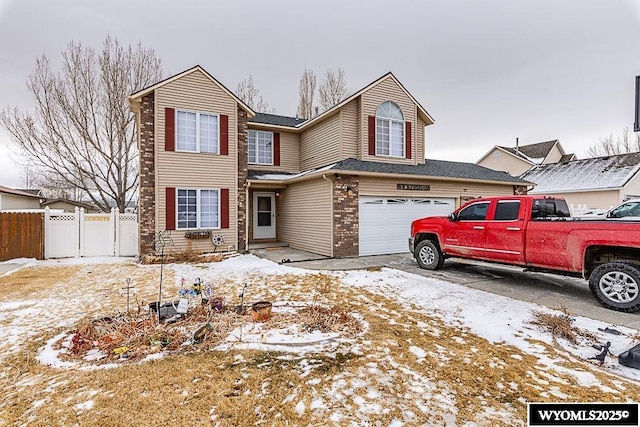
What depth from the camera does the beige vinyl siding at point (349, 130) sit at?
12.5 metres

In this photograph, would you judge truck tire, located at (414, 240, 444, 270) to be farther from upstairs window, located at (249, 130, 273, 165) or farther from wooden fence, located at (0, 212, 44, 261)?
wooden fence, located at (0, 212, 44, 261)

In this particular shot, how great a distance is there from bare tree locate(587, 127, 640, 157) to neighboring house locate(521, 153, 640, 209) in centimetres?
1712

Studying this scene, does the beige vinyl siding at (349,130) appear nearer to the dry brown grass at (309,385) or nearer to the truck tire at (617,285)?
the truck tire at (617,285)

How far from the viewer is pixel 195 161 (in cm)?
1157

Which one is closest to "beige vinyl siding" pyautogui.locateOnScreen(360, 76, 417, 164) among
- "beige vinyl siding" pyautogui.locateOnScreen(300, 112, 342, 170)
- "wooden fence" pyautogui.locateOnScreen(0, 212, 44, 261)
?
"beige vinyl siding" pyautogui.locateOnScreen(300, 112, 342, 170)

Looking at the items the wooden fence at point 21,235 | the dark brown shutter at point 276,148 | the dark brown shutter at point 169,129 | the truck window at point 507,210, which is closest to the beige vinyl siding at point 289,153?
the dark brown shutter at point 276,148

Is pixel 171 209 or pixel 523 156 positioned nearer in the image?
pixel 171 209

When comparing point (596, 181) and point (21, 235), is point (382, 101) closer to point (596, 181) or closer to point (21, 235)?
point (21, 235)

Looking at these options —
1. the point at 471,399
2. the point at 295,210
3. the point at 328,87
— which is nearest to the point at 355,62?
the point at 328,87

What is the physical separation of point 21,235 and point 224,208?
22.5 ft

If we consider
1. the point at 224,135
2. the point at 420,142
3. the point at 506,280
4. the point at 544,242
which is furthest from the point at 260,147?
the point at 544,242

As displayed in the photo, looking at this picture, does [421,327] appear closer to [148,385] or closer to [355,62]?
[148,385]

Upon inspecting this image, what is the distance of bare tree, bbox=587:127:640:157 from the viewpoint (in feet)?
112

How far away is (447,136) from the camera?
2434 cm
